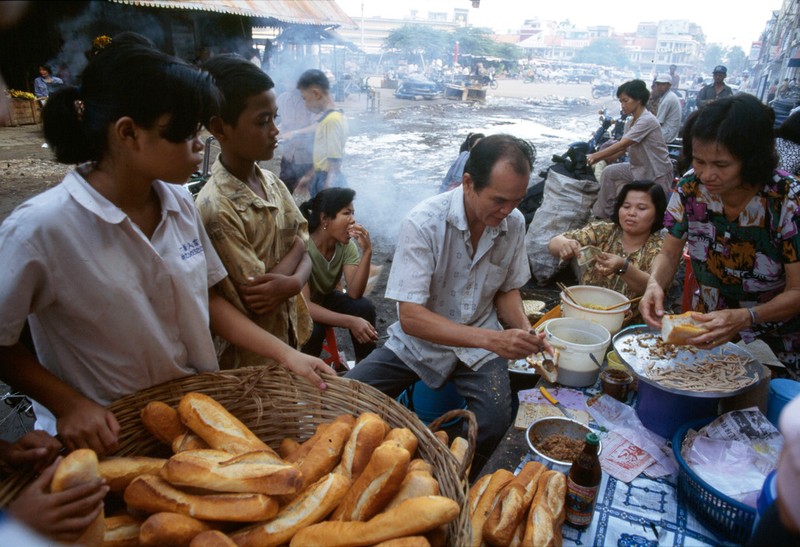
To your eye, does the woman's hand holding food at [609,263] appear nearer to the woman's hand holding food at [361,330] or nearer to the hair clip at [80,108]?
the woman's hand holding food at [361,330]

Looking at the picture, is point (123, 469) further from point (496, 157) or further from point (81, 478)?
point (496, 157)

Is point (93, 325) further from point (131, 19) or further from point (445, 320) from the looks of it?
point (131, 19)

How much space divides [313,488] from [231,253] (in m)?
1.13

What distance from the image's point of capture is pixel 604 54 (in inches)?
2923

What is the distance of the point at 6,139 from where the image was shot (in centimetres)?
1333

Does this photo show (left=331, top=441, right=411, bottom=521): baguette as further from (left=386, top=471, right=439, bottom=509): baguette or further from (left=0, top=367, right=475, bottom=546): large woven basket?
(left=0, top=367, right=475, bottom=546): large woven basket

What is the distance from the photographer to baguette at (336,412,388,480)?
57.9 inches

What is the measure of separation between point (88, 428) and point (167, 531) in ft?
1.48

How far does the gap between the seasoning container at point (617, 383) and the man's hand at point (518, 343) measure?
284mm

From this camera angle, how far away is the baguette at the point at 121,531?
4.26ft

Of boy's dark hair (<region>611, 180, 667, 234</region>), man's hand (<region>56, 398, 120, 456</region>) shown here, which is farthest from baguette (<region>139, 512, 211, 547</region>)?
boy's dark hair (<region>611, 180, 667, 234</region>)

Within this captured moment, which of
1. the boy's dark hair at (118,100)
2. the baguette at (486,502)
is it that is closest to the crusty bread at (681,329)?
the baguette at (486,502)

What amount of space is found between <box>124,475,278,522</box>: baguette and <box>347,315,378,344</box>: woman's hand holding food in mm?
2233

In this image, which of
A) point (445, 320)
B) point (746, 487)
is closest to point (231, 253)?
point (445, 320)
